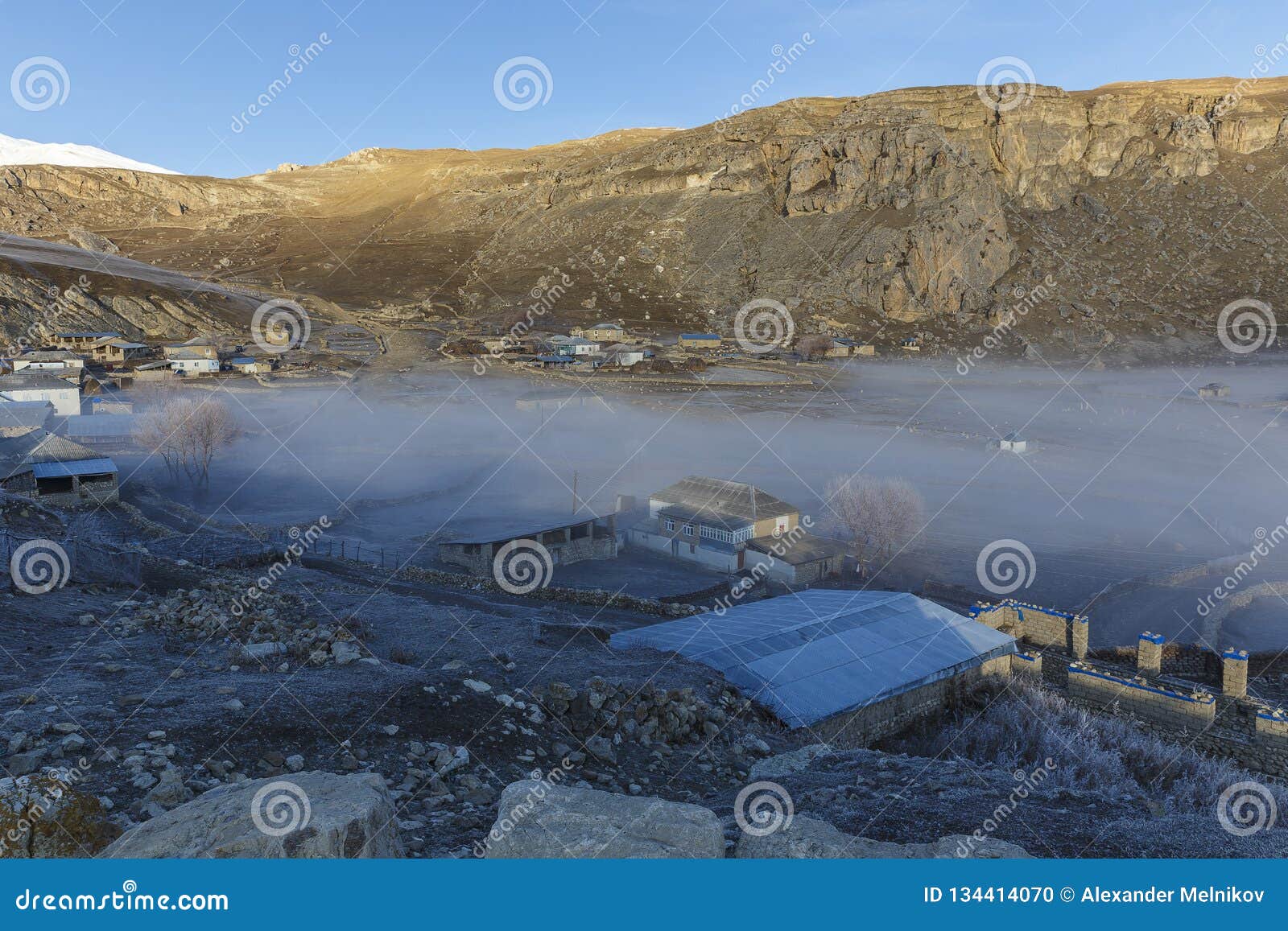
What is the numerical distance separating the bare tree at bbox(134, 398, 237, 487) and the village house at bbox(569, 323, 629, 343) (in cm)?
4003

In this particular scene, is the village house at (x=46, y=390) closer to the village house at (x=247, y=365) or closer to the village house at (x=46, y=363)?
the village house at (x=46, y=363)

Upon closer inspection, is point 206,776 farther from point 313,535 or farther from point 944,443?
point 944,443

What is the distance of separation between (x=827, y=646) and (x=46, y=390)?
39.7 meters

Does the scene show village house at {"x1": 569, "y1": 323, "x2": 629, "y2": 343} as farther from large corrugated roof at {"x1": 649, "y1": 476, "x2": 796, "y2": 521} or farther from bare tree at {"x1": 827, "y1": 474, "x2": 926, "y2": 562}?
bare tree at {"x1": 827, "y1": 474, "x2": 926, "y2": 562}

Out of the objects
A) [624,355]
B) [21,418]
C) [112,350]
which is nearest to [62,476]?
[21,418]

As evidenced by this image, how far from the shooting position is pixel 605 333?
75.8 metres

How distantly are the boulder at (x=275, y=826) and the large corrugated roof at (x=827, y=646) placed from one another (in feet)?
25.7

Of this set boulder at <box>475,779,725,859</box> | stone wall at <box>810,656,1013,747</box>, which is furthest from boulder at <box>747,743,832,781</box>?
boulder at <box>475,779,725,859</box>

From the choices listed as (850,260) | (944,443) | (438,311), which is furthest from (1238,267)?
(438,311)

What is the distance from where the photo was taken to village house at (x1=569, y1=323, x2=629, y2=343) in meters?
74.9

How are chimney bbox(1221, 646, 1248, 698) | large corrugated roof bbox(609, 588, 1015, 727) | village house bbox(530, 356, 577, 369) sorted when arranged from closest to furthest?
large corrugated roof bbox(609, 588, 1015, 727) < chimney bbox(1221, 646, 1248, 698) < village house bbox(530, 356, 577, 369)

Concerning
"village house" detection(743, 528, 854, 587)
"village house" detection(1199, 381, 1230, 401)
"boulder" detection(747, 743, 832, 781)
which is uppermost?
"village house" detection(1199, 381, 1230, 401)

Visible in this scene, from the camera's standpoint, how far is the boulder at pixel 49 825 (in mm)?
4590

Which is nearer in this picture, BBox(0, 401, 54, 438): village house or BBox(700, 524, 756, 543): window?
BBox(700, 524, 756, 543): window
